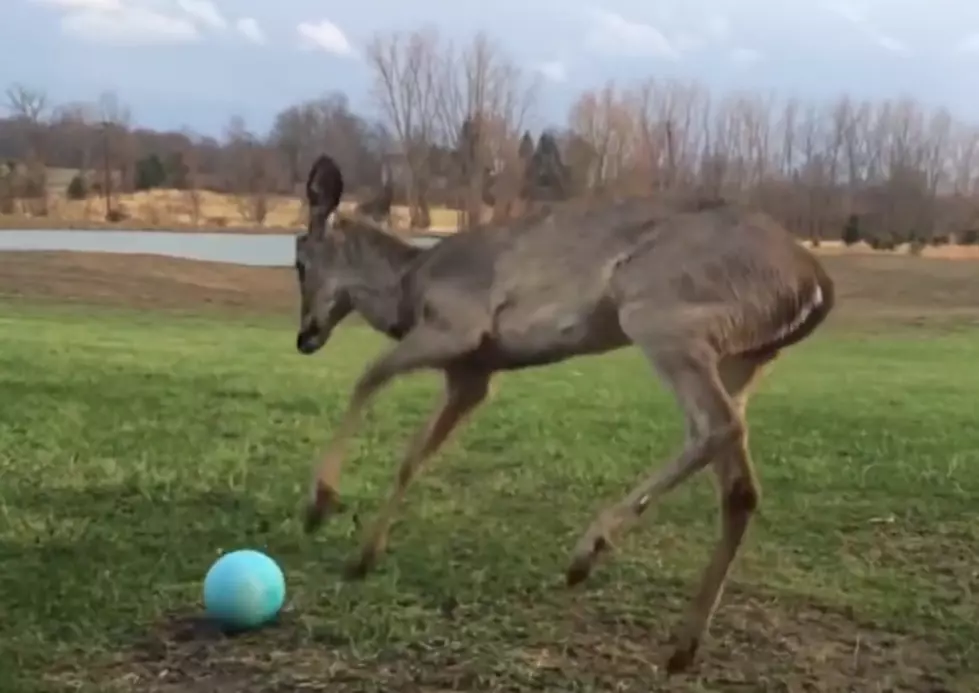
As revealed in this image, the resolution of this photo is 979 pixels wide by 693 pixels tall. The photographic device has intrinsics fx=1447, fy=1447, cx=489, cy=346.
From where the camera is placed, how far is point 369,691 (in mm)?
5352

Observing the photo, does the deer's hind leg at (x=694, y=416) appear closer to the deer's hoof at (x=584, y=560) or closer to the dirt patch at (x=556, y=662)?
the deer's hoof at (x=584, y=560)

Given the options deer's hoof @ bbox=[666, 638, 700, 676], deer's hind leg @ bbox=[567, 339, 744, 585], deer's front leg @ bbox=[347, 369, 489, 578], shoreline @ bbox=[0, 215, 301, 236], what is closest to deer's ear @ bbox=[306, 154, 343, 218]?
deer's front leg @ bbox=[347, 369, 489, 578]

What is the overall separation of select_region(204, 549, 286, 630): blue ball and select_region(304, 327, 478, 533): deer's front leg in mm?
302

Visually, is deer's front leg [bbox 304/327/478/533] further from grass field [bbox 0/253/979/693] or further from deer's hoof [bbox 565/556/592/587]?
deer's hoof [bbox 565/556/592/587]

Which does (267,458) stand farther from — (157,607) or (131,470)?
(157,607)

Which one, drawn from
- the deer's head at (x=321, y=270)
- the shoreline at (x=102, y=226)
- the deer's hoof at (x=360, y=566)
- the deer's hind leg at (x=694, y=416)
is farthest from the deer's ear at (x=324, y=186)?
the shoreline at (x=102, y=226)

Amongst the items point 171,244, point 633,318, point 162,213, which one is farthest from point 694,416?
point 162,213

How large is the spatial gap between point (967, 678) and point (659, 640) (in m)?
1.24

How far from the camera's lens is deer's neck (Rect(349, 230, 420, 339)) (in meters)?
6.96

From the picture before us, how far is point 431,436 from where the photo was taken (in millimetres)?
6961

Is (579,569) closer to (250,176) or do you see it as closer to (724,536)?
(724,536)

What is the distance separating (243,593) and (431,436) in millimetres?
1365

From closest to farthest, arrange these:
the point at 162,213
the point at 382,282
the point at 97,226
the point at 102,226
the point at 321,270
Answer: the point at 382,282 → the point at 321,270 → the point at 97,226 → the point at 102,226 → the point at 162,213

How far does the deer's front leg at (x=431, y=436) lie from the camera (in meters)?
6.89
